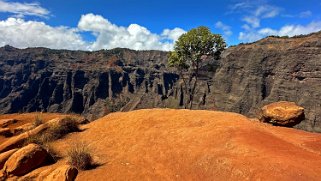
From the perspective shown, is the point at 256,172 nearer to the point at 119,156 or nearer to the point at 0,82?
the point at 119,156

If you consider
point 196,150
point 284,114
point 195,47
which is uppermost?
point 195,47

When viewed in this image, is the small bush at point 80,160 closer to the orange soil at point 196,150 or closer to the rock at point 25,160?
the orange soil at point 196,150

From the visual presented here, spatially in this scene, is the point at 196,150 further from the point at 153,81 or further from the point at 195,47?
the point at 153,81

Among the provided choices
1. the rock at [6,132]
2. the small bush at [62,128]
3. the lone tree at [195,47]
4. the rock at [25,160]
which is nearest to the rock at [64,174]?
the rock at [25,160]

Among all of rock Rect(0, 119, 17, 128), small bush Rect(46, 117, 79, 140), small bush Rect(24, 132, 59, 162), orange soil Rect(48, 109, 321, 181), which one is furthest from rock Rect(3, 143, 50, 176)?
rock Rect(0, 119, 17, 128)

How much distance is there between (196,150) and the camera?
590 inches

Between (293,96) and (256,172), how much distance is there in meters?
68.0

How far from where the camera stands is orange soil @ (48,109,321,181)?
41.8ft

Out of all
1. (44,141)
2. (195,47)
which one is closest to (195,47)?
(195,47)

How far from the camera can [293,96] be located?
7550 cm

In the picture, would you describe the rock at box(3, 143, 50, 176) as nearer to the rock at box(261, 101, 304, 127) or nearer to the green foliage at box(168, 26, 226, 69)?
the rock at box(261, 101, 304, 127)

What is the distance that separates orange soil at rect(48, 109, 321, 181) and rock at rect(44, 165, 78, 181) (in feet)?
0.98

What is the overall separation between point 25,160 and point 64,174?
268 centimetres

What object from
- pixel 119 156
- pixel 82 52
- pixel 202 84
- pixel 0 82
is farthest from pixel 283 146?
pixel 82 52
